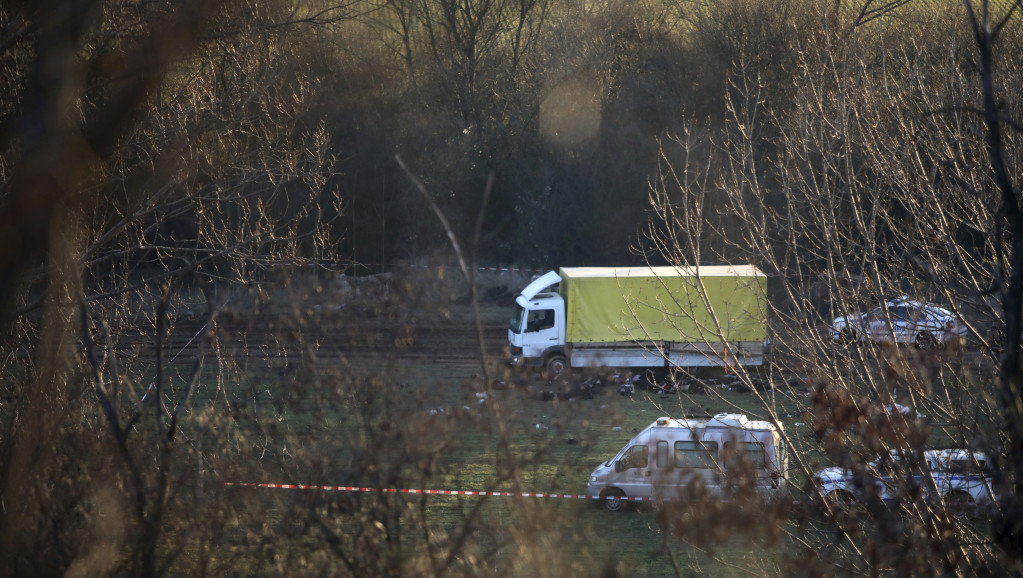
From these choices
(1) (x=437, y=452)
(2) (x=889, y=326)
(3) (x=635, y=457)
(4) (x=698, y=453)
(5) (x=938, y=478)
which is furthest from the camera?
(3) (x=635, y=457)

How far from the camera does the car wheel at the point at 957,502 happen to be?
428 centimetres

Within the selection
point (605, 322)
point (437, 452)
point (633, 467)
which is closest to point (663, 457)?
point (633, 467)

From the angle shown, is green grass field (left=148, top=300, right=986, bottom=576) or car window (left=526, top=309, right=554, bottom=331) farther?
car window (left=526, top=309, right=554, bottom=331)

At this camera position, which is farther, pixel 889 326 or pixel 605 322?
pixel 605 322

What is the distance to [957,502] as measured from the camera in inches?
170

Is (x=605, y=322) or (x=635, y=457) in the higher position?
(x=605, y=322)

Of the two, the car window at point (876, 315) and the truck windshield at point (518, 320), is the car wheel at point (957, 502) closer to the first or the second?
the car window at point (876, 315)

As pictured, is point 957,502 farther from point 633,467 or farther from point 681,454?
point 633,467

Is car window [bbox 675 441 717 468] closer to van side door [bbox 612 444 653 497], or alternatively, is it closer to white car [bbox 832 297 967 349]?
van side door [bbox 612 444 653 497]

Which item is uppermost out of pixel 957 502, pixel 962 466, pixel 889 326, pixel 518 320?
pixel 889 326

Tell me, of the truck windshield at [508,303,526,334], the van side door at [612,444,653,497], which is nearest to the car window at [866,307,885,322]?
the van side door at [612,444,653,497]

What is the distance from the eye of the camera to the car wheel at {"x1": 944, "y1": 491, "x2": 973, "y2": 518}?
4281mm

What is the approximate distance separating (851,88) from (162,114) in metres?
6.70

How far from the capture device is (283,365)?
568 cm
